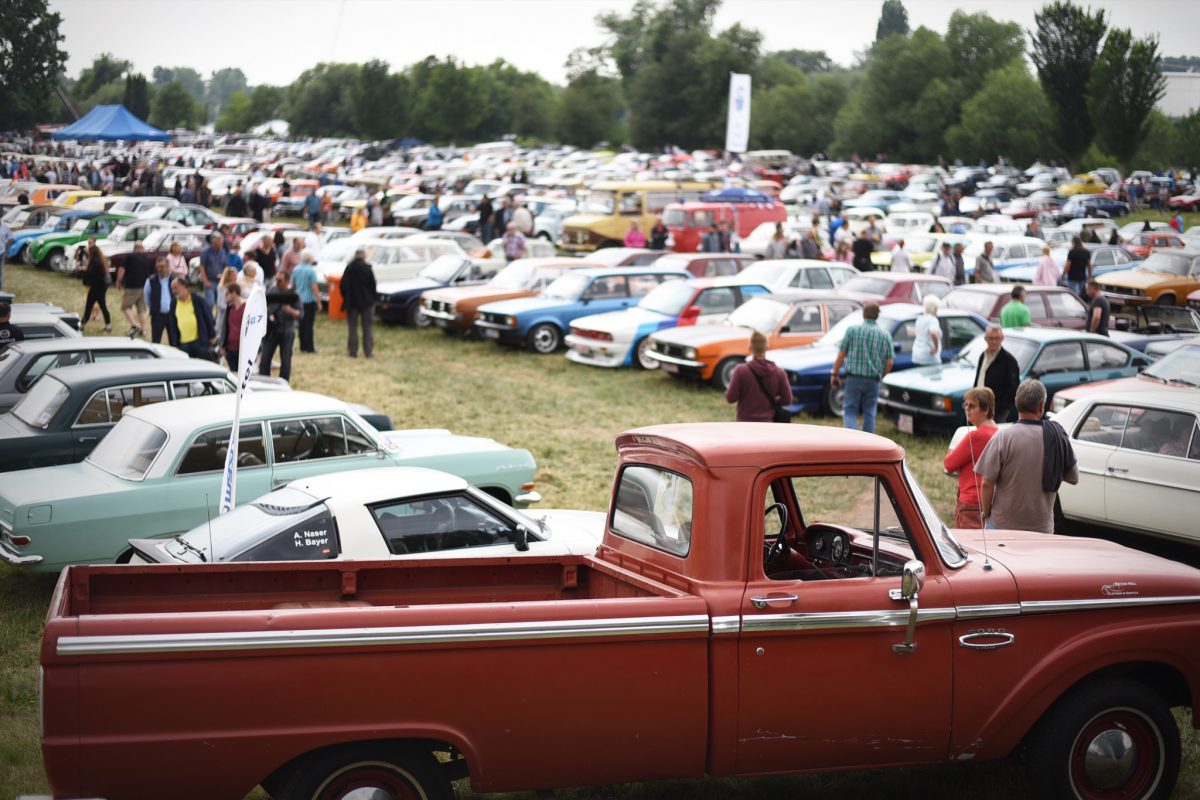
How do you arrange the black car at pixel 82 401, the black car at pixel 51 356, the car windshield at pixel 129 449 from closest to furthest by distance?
the car windshield at pixel 129 449, the black car at pixel 82 401, the black car at pixel 51 356

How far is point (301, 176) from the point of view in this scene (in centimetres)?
5766

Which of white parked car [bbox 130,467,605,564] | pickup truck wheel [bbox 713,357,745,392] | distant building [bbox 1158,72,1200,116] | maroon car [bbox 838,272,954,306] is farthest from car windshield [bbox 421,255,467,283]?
distant building [bbox 1158,72,1200,116]

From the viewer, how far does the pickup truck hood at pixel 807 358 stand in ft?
49.7

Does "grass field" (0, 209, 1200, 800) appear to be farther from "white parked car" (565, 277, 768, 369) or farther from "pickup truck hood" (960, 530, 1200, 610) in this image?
"pickup truck hood" (960, 530, 1200, 610)

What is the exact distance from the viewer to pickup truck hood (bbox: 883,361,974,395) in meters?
13.4

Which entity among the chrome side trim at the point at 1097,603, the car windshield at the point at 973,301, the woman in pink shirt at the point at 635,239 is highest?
the woman in pink shirt at the point at 635,239

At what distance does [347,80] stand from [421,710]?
111m

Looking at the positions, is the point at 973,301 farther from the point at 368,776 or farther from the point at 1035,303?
the point at 368,776

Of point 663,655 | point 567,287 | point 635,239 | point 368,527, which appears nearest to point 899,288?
point 567,287

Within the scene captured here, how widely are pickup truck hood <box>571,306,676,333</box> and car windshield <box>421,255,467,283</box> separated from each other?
14.7 feet

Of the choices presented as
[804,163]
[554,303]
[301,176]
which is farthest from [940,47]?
[554,303]

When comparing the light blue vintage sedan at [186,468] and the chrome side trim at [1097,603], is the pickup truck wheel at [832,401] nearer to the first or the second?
the light blue vintage sedan at [186,468]

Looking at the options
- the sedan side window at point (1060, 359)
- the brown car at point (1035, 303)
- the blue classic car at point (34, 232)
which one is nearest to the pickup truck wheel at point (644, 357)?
the brown car at point (1035, 303)

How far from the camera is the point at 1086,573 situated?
5.16 m
